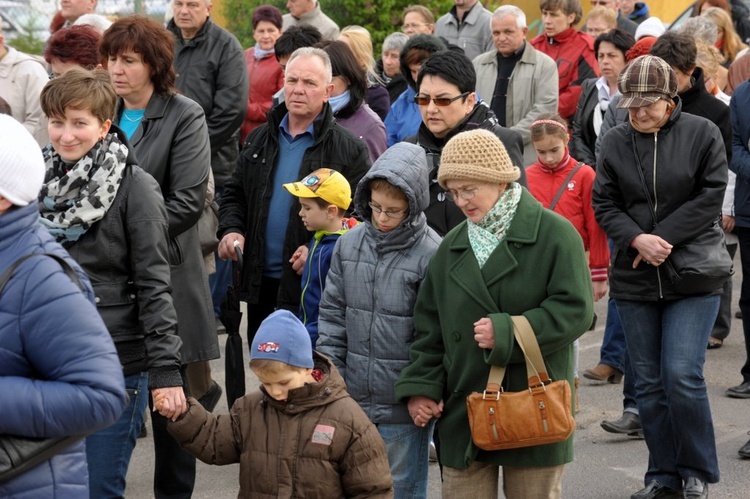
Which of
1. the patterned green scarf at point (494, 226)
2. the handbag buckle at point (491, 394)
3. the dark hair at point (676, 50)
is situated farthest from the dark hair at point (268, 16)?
the handbag buckle at point (491, 394)

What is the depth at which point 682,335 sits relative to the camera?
5.71 meters

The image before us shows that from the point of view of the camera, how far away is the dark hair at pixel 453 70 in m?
5.57

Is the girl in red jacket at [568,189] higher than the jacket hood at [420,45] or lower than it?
lower

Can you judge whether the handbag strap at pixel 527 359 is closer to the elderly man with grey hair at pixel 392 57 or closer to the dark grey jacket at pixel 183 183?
the dark grey jacket at pixel 183 183

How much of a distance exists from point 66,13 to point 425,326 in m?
6.70

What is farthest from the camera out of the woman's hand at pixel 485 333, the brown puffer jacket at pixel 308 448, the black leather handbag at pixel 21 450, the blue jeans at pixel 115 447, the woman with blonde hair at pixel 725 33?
the woman with blonde hair at pixel 725 33

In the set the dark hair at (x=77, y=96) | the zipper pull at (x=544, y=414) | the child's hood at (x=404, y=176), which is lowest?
the zipper pull at (x=544, y=414)

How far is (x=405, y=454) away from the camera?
4855mm

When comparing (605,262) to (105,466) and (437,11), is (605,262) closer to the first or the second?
(105,466)

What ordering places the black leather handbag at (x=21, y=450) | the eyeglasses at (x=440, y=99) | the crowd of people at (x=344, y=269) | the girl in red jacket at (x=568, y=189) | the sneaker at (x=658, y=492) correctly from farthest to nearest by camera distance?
1. the girl in red jacket at (x=568, y=189)
2. the sneaker at (x=658, y=492)
3. the eyeglasses at (x=440, y=99)
4. the crowd of people at (x=344, y=269)
5. the black leather handbag at (x=21, y=450)

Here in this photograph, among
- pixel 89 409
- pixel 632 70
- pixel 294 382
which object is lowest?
pixel 294 382

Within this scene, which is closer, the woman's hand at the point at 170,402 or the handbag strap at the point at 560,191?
the woman's hand at the point at 170,402

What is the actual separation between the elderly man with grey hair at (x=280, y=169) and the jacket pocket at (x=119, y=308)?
57.5 inches

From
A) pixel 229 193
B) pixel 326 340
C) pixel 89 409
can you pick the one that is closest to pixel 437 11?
pixel 229 193
